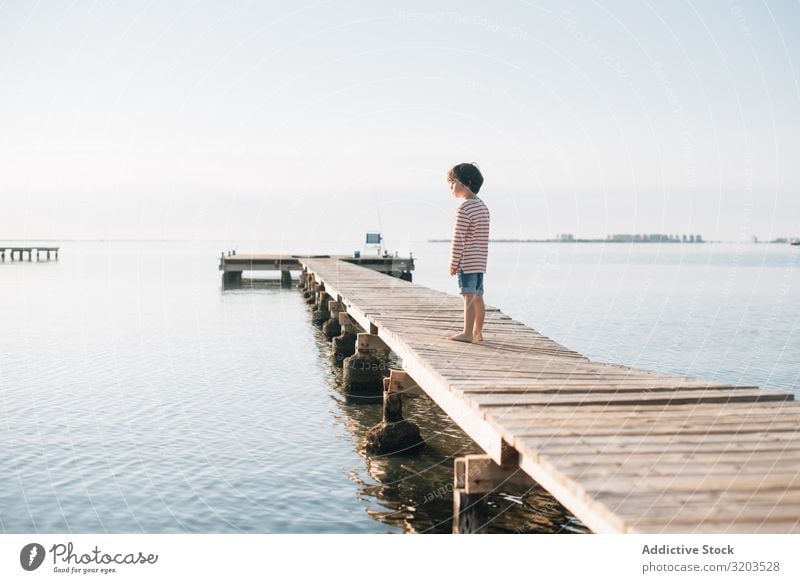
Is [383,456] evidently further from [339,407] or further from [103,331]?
[103,331]

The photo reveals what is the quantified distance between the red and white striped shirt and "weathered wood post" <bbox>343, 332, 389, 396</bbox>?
4988 millimetres

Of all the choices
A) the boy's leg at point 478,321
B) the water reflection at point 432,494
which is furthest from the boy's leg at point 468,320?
the water reflection at point 432,494

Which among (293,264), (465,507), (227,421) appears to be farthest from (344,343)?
(293,264)

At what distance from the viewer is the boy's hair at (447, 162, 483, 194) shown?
834 cm

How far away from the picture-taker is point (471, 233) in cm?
834

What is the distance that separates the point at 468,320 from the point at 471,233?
1251 mm

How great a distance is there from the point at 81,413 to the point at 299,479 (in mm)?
4678

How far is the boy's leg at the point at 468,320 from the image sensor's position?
894cm

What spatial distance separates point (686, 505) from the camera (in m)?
3.77

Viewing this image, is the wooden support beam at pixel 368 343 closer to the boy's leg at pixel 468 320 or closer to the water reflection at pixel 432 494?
the water reflection at pixel 432 494
